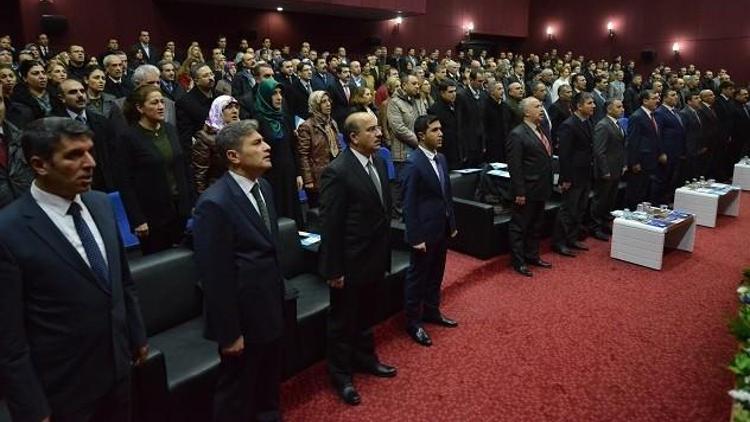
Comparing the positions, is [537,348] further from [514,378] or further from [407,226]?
[407,226]

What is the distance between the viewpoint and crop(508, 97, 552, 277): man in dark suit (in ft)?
14.2

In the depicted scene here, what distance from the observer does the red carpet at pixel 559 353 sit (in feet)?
8.93

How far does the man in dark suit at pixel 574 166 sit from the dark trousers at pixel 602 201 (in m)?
0.38

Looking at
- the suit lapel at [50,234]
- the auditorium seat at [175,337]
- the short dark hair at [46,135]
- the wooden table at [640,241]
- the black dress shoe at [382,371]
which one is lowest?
the black dress shoe at [382,371]

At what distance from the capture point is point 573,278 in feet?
14.5

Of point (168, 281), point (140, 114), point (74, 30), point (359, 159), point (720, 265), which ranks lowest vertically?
Answer: point (720, 265)

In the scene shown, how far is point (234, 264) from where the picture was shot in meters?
2.11

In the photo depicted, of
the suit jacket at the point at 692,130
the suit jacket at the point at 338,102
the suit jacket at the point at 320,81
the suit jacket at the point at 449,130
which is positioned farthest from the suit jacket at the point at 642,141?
the suit jacket at the point at 320,81

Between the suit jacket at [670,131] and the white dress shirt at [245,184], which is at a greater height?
the white dress shirt at [245,184]

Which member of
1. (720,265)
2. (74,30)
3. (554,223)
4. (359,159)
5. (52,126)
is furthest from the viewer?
(74,30)

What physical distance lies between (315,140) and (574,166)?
7.53ft

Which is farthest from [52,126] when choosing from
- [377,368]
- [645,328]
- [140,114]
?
[645,328]

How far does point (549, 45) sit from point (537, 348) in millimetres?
15747

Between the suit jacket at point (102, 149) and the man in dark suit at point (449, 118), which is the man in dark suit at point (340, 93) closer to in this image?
the man in dark suit at point (449, 118)
